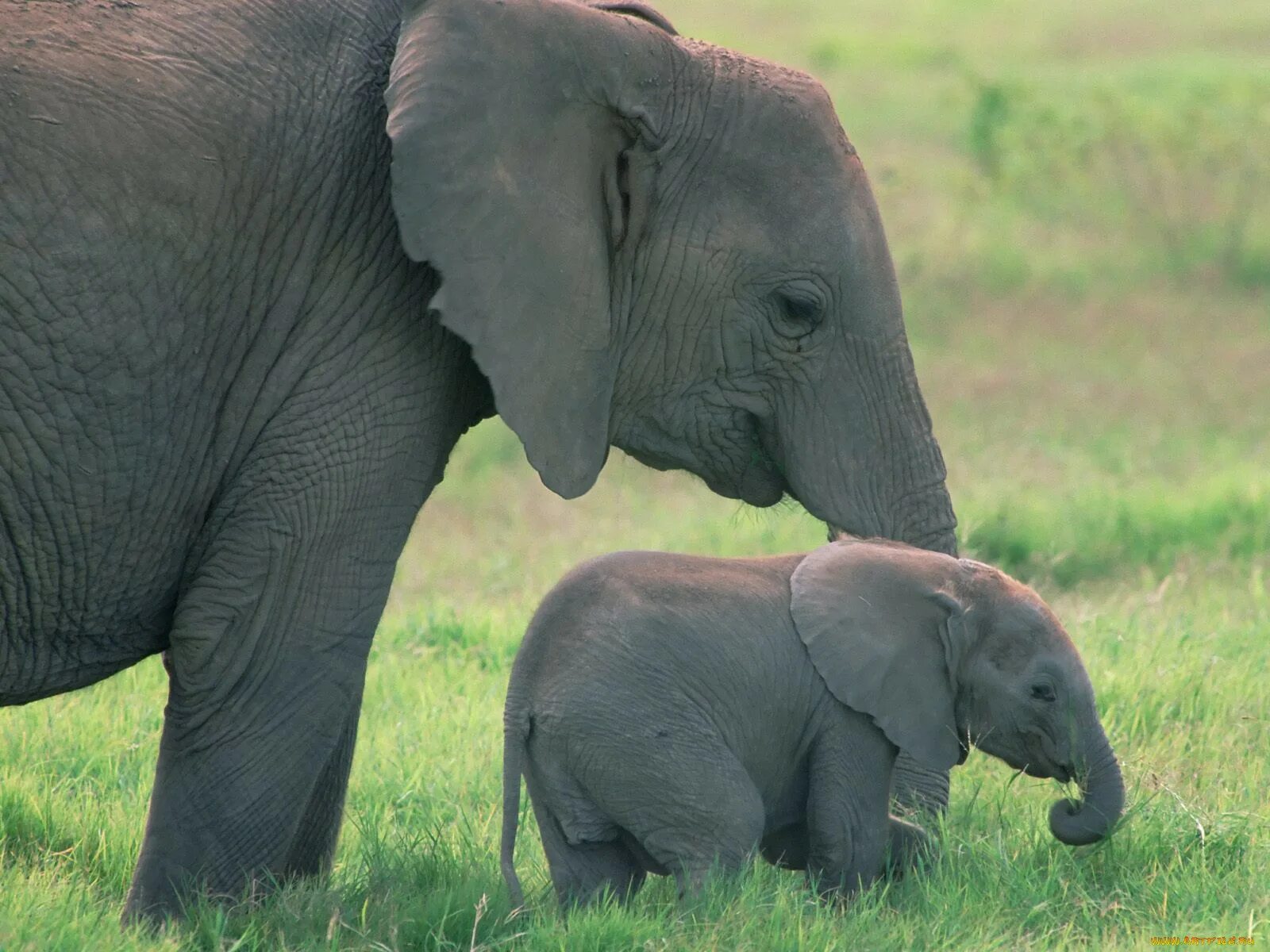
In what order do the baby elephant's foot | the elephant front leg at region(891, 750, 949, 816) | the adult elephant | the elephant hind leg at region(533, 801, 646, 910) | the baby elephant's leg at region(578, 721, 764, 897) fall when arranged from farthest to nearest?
the elephant front leg at region(891, 750, 949, 816)
the baby elephant's foot
the elephant hind leg at region(533, 801, 646, 910)
the baby elephant's leg at region(578, 721, 764, 897)
the adult elephant

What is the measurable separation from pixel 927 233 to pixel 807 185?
11.2 metres

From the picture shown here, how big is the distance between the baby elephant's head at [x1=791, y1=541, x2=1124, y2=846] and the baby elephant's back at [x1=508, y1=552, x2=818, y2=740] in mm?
108

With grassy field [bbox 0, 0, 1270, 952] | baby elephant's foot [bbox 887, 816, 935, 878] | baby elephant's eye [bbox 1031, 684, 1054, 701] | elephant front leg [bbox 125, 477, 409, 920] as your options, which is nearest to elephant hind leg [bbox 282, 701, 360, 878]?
grassy field [bbox 0, 0, 1270, 952]

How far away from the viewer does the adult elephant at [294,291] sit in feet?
11.5

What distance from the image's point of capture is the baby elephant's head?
420 cm

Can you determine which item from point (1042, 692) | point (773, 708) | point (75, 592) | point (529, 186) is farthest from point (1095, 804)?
point (75, 592)

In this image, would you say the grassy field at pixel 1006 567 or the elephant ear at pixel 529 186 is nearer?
the elephant ear at pixel 529 186

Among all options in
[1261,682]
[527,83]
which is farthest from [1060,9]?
[527,83]

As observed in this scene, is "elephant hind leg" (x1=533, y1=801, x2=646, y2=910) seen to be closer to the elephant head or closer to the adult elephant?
the adult elephant

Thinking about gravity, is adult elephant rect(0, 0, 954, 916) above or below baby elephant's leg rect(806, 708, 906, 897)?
above

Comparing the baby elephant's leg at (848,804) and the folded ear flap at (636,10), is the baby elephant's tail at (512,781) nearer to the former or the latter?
the baby elephant's leg at (848,804)

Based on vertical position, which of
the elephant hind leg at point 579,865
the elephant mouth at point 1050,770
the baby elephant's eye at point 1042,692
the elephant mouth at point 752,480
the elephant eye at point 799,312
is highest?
the elephant eye at point 799,312

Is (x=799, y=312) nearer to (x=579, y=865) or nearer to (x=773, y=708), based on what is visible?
(x=773, y=708)

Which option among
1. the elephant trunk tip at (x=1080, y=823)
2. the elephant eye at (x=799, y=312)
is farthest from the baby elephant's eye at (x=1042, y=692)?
the elephant eye at (x=799, y=312)
